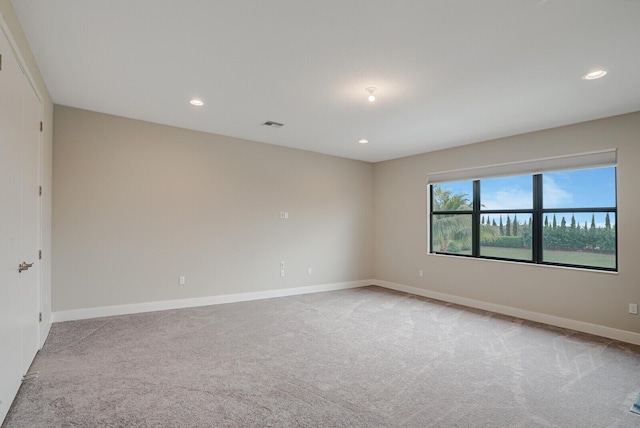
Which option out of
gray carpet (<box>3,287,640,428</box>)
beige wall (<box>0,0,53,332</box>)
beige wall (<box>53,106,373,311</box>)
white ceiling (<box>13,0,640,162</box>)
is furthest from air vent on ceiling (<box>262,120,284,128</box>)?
gray carpet (<box>3,287,640,428</box>)

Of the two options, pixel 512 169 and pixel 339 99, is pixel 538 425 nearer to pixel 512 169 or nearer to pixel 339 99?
pixel 339 99

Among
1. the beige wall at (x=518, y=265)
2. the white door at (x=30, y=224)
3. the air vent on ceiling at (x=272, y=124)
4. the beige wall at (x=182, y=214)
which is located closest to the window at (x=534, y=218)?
the beige wall at (x=518, y=265)

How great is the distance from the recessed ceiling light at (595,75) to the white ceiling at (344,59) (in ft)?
0.21

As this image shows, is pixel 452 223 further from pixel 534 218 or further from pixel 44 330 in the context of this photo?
pixel 44 330

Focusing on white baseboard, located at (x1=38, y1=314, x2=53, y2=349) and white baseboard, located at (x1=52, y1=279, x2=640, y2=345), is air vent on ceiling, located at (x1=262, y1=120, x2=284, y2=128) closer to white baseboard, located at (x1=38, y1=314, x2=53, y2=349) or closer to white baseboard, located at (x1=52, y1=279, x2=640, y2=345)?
white baseboard, located at (x1=52, y1=279, x2=640, y2=345)

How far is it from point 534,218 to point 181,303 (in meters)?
5.18

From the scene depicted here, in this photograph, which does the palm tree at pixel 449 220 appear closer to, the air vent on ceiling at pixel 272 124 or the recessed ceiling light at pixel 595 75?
the recessed ceiling light at pixel 595 75

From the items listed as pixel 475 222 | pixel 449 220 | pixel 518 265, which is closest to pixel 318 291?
pixel 449 220

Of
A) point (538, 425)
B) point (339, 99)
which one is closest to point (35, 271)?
point (339, 99)

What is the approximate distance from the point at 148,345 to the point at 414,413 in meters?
2.63

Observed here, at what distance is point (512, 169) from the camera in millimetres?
4918

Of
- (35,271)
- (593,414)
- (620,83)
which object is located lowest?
(593,414)

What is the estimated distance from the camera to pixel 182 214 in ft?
16.1

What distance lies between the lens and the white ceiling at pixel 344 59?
2.19 metres
